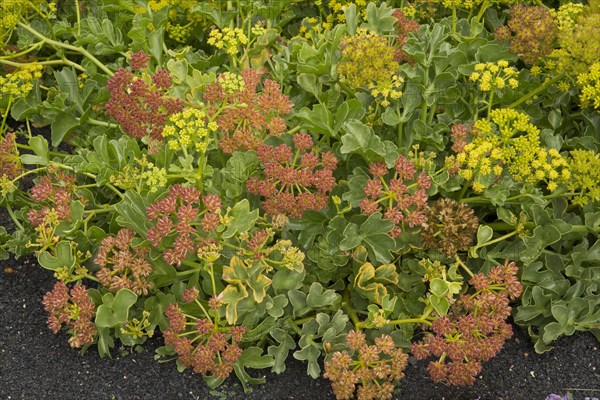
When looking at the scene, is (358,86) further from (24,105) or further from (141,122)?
(24,105)

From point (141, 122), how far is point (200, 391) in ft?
2.99

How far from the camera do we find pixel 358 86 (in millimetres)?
2725

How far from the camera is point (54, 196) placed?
Result: 2.68m

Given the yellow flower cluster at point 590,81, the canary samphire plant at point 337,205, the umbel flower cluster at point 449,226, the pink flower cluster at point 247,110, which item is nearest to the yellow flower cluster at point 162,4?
the canary samphire plant at point 337,205

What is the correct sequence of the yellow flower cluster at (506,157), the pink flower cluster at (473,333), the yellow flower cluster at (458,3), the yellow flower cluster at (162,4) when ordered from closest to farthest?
the pink flower cluster at (473,333) → the yellow flower cluster at (506,157) → the yellow flower cluster at (458,3) → the yellow flower cluster at (162,4)

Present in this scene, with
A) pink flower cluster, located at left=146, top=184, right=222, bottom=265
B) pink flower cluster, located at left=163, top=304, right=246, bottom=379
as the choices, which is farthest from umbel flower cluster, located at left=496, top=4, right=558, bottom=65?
pink flower cluster, located at left=163, top=304, right=246, bottom=379

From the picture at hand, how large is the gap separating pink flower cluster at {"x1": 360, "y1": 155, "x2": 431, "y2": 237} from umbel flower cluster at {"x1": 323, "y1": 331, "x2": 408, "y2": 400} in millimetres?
361

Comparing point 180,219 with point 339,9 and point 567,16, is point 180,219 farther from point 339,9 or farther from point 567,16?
point 567,16

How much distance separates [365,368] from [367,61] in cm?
101

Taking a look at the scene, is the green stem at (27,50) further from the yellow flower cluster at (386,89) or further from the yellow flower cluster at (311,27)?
the yellow flower cluster at (386,89)

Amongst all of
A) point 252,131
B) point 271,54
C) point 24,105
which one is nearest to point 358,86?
point 252,131

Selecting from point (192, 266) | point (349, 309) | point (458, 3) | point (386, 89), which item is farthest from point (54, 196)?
point (458, 3)

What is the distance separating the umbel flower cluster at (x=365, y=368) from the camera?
94.6 inches

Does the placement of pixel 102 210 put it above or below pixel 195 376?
above
